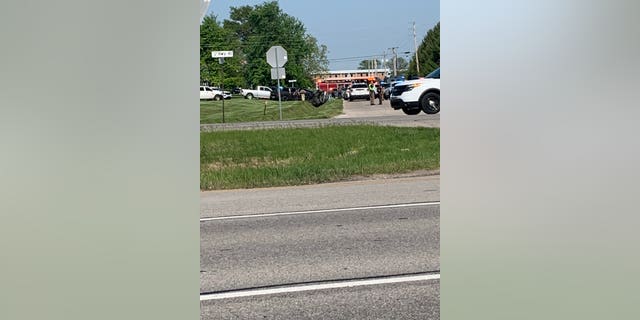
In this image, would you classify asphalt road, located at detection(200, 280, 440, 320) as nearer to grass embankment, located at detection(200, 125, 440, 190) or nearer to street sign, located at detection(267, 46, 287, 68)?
grass embankment, located at detection(200, 125, 440, 190)

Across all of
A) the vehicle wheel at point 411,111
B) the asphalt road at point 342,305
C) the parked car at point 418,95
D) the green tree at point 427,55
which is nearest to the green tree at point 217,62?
the vehicle wheel at point 411,111

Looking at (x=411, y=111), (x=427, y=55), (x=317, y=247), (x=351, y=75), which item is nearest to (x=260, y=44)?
(x=427, y=55)

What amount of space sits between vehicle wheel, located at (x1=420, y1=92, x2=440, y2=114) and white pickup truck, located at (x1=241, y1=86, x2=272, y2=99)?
20464mm

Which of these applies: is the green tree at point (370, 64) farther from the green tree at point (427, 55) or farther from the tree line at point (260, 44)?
the tree line at point (260, 44)

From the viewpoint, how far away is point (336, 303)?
3365mm

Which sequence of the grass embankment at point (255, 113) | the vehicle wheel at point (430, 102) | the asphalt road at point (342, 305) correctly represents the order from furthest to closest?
the grass embankment at point (255, 113), the vehicle wheel at point (430, 102), the asphalt road at point (342, 305)

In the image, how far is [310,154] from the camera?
36.0ft

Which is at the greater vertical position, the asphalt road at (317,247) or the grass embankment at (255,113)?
the grass embankment at (255,113)

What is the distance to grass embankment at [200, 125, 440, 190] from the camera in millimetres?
8844

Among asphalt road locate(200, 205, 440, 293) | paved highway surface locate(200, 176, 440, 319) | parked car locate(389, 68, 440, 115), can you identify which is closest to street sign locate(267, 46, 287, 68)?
parked car locate(389, 68, 440, 115)

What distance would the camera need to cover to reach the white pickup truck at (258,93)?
36000mm
